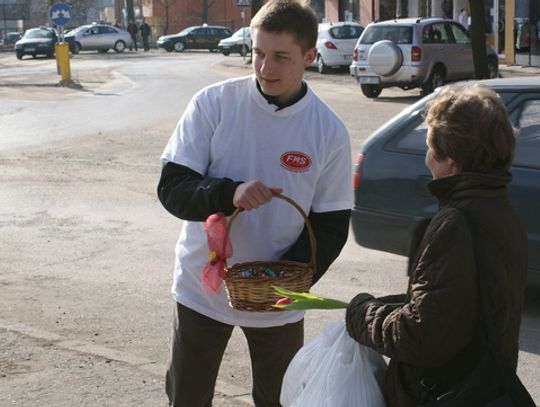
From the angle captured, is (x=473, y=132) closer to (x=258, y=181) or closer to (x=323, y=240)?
(x=258, y=181)

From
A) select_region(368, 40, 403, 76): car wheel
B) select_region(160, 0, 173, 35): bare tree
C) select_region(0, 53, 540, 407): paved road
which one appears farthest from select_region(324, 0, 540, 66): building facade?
select_region(160, 0, 173, 35): bare tree

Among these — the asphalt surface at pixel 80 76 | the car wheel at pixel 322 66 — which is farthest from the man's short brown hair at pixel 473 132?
the car wheel at pixel 322 66

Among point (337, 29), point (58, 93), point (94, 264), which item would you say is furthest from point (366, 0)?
point (94, 264)

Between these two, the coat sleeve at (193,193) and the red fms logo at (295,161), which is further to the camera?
the red fms logo at (295,161)

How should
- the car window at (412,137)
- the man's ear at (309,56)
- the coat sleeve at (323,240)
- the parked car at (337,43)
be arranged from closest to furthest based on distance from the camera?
the man's ear at (309,56)
the coat sleeve at (323,240)
the car window at (412,137)
the parked car at (337,43)

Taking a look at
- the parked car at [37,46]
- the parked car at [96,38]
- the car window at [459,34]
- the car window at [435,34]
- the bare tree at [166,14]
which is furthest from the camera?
the bare tree at [166,14]

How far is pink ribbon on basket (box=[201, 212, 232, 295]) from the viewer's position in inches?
129

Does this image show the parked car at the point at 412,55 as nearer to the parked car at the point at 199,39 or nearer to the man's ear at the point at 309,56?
the man's ear at the point at 309,56

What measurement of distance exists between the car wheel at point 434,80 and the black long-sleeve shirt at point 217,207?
66.9 feet

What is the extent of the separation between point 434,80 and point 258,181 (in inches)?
840

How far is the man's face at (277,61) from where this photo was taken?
3.30 m

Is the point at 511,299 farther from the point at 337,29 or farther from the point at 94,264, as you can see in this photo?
the point at 337,29

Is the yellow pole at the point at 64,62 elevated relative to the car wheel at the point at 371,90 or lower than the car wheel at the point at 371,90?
elevated

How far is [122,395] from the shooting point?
5.02m
